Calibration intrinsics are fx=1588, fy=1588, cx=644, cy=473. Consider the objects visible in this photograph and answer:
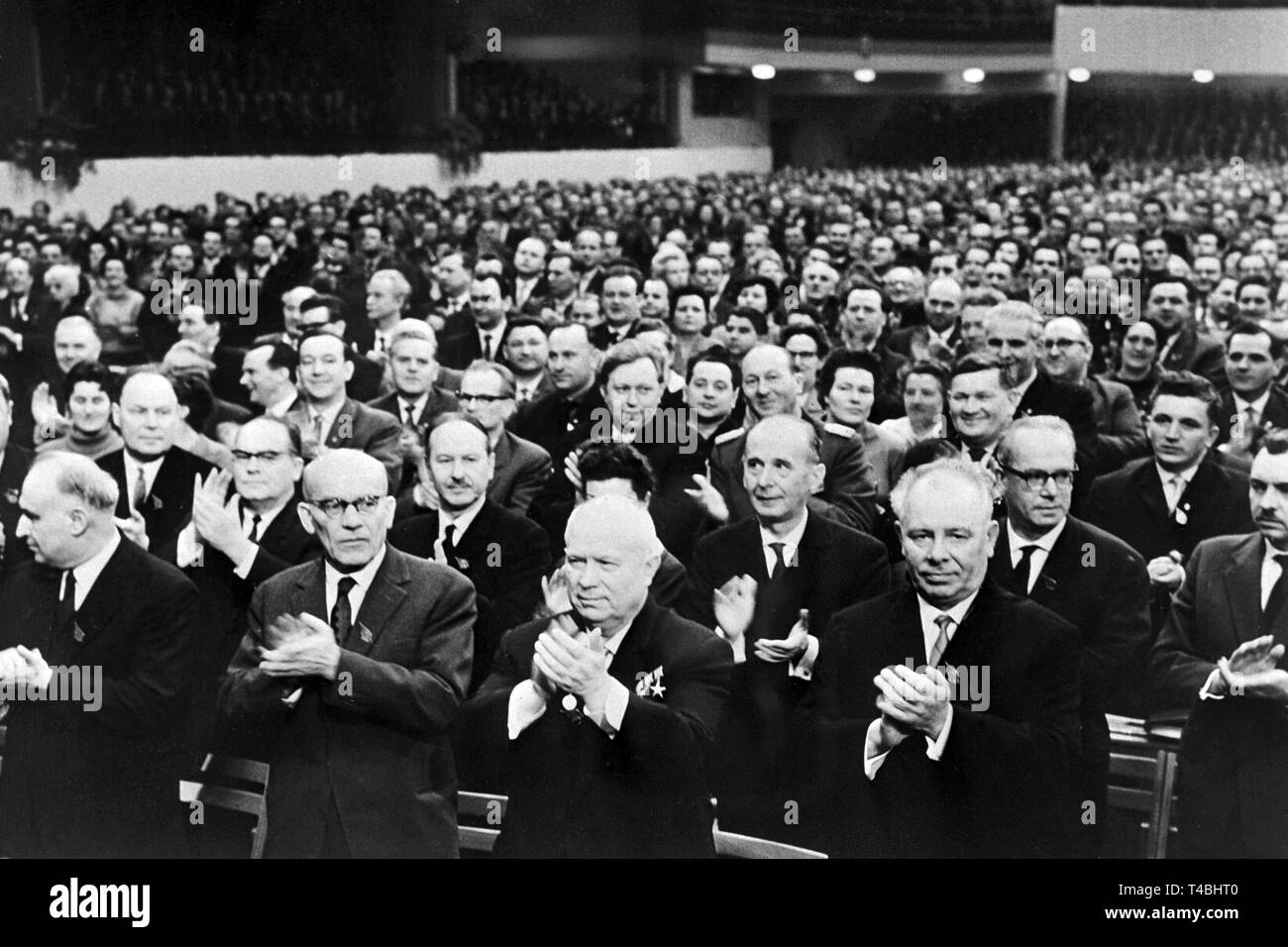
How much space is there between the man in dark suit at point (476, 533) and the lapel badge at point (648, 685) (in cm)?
62

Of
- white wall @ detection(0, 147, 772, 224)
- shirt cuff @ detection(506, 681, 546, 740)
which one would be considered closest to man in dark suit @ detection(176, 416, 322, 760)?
shirt cuff @ detection(506, 681, 546, 740)

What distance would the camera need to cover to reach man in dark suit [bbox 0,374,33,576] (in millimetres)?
4555

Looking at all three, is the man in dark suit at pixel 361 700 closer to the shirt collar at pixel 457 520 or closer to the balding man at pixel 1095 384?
the shirt collar at pixel 457 520

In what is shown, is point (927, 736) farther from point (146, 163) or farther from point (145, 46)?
point (146, 163)

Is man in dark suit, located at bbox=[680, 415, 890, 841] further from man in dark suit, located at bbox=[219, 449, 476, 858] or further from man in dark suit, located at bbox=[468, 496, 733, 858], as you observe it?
man in dark suit, located at bbox=[219, 449, 476, 858]

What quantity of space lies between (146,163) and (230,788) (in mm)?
4533

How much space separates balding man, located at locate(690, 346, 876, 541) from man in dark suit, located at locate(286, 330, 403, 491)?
3.56ft

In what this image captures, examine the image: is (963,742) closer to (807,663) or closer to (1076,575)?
(807,663)

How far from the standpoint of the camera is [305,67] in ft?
17.9

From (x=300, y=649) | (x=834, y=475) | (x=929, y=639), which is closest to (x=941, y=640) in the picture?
(x=929, y=639)

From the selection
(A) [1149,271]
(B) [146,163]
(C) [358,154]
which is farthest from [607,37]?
(A) [1149,271]

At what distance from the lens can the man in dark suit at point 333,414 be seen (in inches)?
216

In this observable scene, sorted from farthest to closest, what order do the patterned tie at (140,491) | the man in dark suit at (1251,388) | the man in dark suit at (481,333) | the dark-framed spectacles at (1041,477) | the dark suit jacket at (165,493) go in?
the man in dark suit at (481,333) → the man in dark suit at (1251,388) → the patterned tie at (140,491) → the dark suit jacket at (165,493) → the dark-framed spectacles at (1041,477)

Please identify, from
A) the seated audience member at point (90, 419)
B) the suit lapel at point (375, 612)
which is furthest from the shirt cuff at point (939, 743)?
the seated audience member at point (90, 419)
